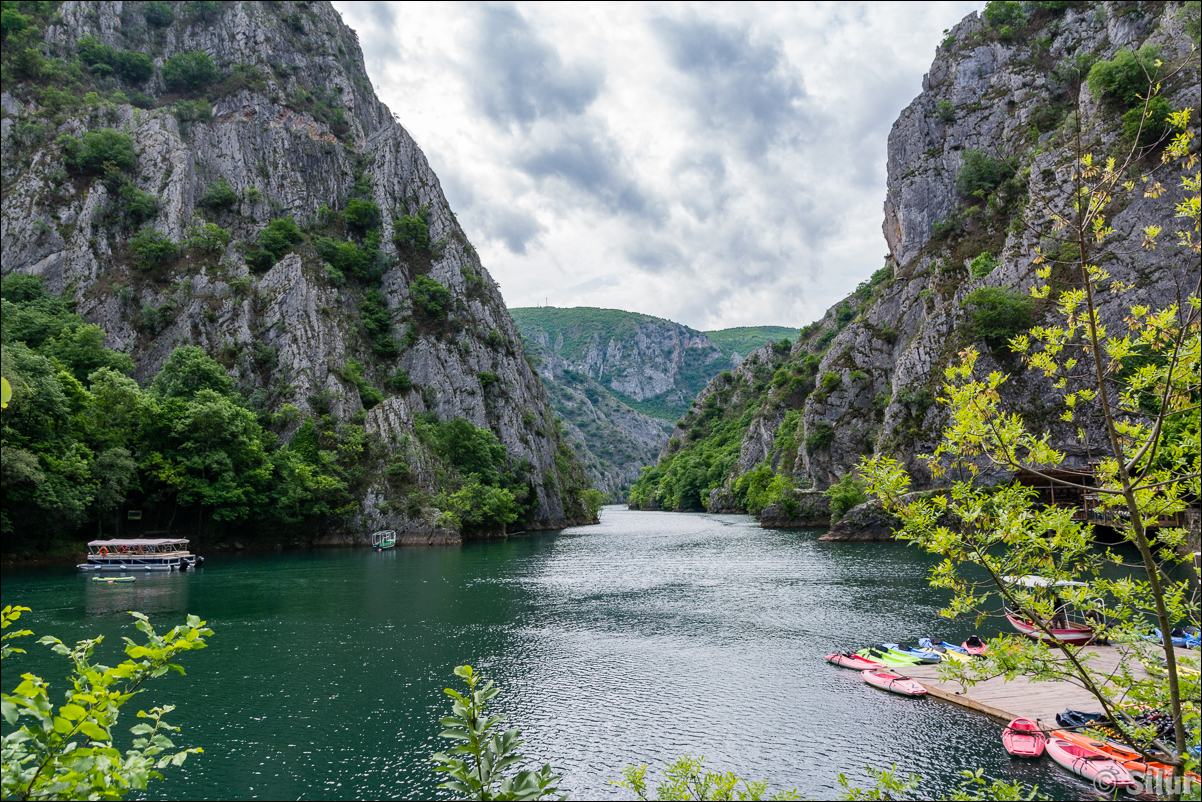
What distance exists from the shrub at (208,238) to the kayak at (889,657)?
91.6 metres

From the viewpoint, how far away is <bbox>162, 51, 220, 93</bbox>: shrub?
98.7 metres

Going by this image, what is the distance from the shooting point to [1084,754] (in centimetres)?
1712

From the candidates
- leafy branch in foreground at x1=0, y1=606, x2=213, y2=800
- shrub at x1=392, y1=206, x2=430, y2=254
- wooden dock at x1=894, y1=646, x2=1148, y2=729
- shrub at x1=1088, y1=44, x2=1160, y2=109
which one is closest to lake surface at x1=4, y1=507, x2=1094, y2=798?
wooden dock at x1=894, y1=646, x2=1148, y2=729

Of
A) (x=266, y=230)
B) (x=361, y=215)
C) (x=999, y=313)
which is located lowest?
(x=999, y=313)

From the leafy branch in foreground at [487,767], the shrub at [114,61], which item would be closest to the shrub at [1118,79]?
the leafy branch in foreground at [487,767]

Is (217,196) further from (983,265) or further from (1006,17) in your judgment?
(1006,17)

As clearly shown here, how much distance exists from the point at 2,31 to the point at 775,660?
400 feet

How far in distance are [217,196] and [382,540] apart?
57.0 m

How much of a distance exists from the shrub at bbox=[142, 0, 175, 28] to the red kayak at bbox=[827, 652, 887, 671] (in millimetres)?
132848

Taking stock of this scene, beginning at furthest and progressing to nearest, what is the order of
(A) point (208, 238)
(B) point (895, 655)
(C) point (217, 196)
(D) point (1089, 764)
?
1. (C) point (217, 196)
2. (A) point (208, 238)
3. (B) point (895, 655)
4. (D) point (1089, 764)

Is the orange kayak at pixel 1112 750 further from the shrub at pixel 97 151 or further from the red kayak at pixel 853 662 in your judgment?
the shrub at pixel 97 151

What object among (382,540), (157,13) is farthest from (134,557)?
(157,13)

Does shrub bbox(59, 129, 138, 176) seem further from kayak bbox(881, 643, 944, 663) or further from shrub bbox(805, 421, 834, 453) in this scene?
shrub bbox(805, 421, 834, 453)

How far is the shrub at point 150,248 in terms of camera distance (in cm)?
8075
